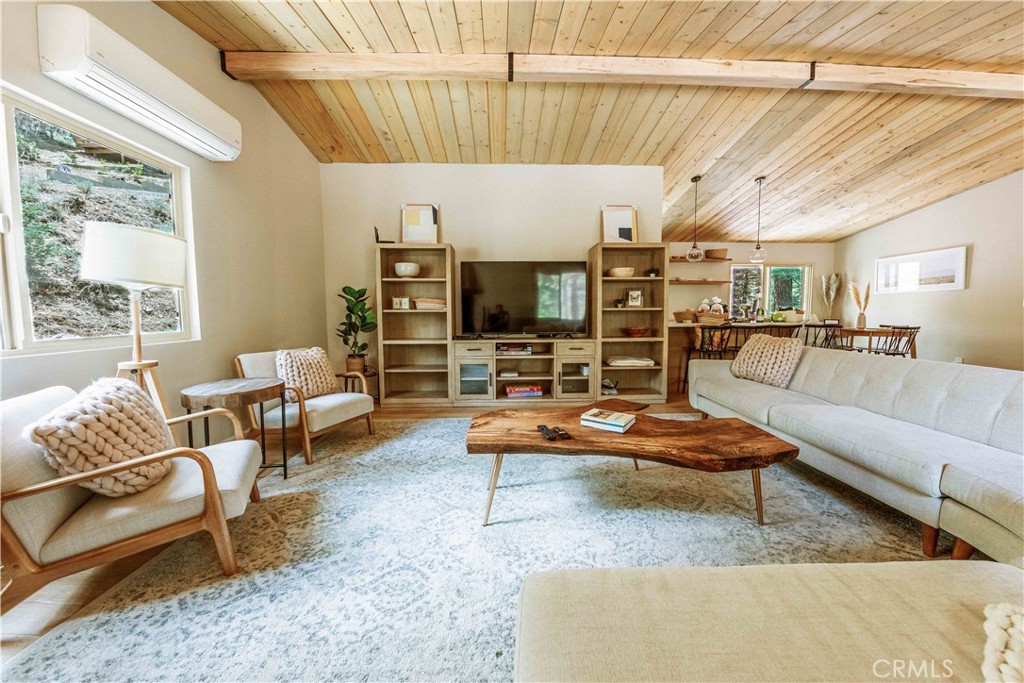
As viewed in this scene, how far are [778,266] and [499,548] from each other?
25.5 feet

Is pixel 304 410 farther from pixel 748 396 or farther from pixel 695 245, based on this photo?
pixel 695 245

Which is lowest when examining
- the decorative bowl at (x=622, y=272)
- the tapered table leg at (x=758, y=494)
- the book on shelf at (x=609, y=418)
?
the tapered table leg at (x=758, y=494)

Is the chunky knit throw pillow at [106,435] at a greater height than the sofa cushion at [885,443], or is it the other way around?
the chunky knit throw pillow at [106,435]

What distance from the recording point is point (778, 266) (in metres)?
6.85

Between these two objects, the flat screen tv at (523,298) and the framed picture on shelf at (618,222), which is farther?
the framed picture on shelf at (618,222)

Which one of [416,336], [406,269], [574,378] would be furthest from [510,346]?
[406,269]

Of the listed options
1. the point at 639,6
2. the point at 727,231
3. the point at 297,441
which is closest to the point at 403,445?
the point at 297,441

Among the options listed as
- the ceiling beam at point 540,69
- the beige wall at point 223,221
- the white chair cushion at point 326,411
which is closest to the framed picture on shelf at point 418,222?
the beige wall at point 223,221

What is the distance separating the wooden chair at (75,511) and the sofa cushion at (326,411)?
2.87 ft

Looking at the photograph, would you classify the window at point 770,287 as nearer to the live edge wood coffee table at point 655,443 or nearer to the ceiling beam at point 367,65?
the live edge wood coffee table at point 655,443

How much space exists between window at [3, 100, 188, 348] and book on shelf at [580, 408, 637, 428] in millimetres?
2570

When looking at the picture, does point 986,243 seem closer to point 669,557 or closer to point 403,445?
point 669,557

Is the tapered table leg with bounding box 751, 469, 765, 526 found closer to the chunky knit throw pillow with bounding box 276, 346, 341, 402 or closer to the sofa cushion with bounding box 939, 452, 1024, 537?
the sofa cushion with bounding box 939, 452, 1024, 537

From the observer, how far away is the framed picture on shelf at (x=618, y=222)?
3.96m
